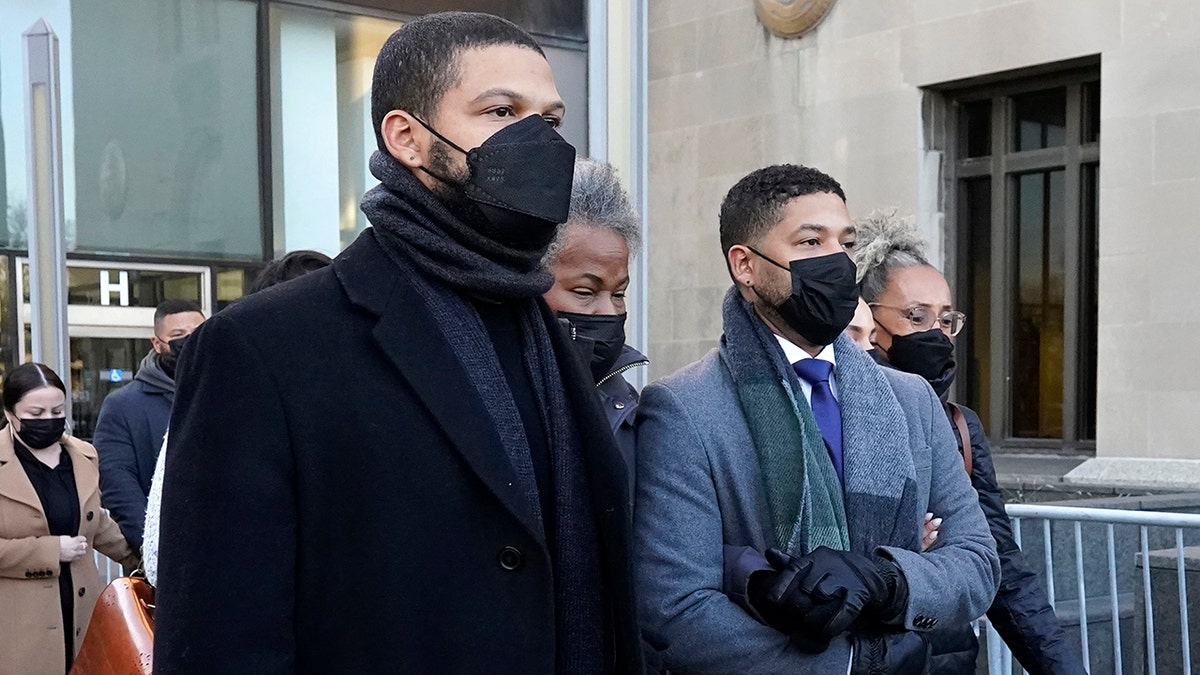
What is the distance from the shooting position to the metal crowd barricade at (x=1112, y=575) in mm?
5363

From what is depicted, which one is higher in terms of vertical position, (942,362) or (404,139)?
(404,139)

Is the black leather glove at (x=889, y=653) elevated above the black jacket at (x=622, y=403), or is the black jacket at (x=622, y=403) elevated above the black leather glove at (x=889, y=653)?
the black jacket at (x=622, y=403)

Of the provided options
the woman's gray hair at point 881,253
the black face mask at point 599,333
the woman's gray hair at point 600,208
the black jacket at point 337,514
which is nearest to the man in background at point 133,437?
the woman's gray hair at point 881,253

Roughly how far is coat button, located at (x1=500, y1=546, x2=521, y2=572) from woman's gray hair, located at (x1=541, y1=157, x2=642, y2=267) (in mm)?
1084

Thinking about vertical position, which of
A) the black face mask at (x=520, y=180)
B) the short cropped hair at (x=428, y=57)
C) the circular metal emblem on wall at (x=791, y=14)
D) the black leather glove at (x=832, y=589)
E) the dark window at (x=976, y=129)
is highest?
the circular metal emblem on wall at (x=791, y=14)

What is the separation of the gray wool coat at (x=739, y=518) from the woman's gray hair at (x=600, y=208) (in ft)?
1.15

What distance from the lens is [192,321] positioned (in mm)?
6941

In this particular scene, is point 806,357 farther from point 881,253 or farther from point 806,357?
point 881,253

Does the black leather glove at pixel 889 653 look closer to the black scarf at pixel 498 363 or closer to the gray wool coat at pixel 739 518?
the gray wool coat at pixel 739 518

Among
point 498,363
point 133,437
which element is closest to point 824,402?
point 498,363

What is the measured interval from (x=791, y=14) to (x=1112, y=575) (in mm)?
7326

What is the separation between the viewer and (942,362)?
450cm

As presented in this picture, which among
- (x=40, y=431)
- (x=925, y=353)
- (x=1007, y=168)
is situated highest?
(x=1007, y=168)

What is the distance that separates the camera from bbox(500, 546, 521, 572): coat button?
6.51 ft
